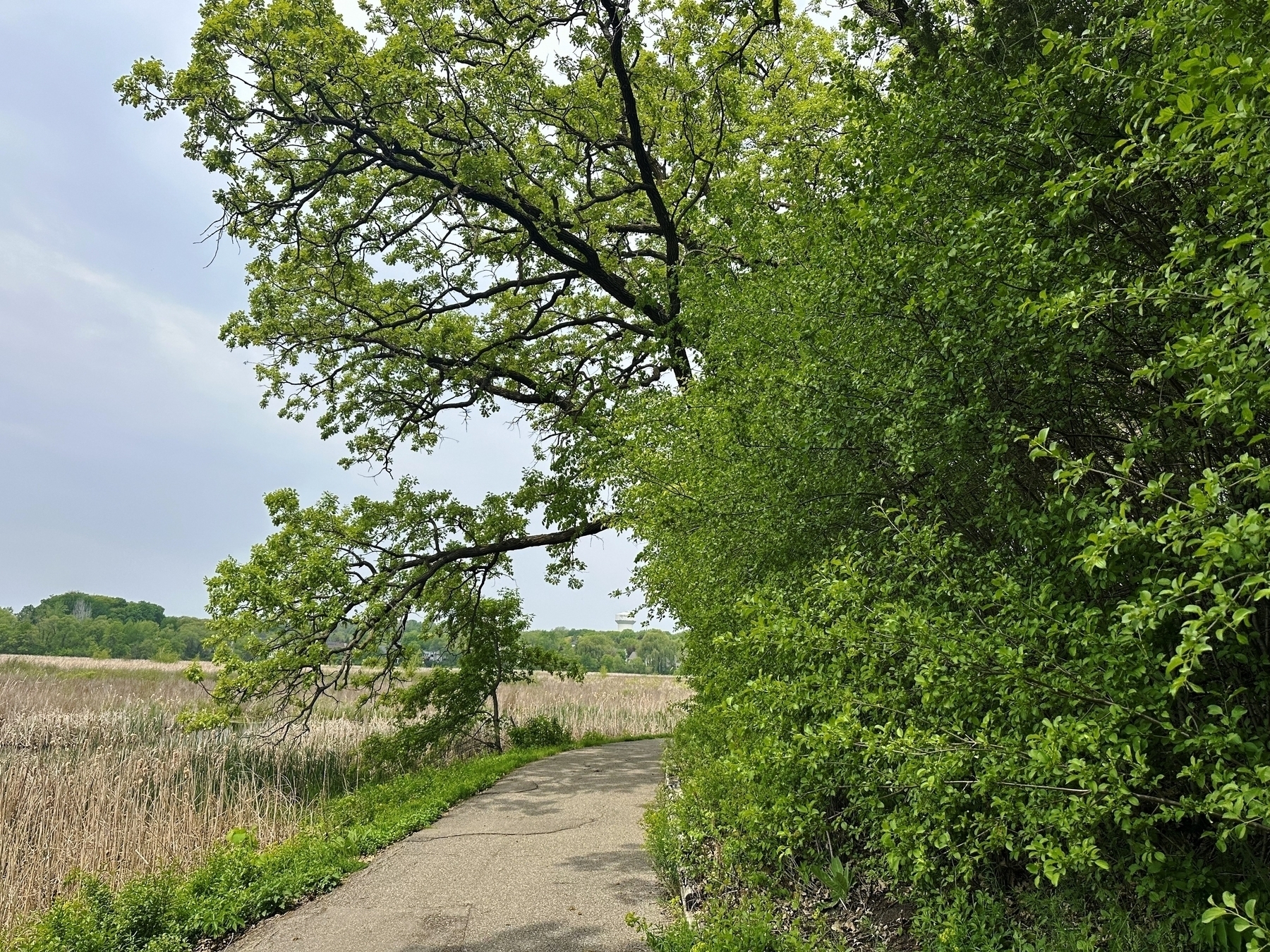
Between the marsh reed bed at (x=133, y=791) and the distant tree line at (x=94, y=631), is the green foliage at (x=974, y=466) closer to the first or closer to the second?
the marsh reed bed at (x=133, y=791)

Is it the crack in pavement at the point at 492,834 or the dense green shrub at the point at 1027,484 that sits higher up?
the dense green shrub at the point at 1027,484

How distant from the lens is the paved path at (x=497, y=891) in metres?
5.16

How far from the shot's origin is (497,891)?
6074 mm

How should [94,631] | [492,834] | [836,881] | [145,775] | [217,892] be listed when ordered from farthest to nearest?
[94,631] < [145,775] < [492,834] < [217,892] < [836,881]

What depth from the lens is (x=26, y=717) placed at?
15.0 m

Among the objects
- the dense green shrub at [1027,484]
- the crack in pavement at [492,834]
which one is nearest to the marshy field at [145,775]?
the crack in pavement at [492,834]

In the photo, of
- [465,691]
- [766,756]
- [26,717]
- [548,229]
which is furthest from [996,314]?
[26,717]

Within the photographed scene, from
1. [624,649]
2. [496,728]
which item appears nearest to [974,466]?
[496,728]

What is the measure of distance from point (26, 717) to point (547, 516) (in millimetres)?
11266

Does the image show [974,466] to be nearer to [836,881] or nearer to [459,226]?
[836,881]

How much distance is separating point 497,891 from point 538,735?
8971 mm

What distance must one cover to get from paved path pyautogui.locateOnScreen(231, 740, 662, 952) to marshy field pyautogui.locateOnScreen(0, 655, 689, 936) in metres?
2.12

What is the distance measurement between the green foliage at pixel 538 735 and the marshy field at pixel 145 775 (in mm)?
1304

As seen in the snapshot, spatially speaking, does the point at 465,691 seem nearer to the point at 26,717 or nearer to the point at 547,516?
the point at 547,516
